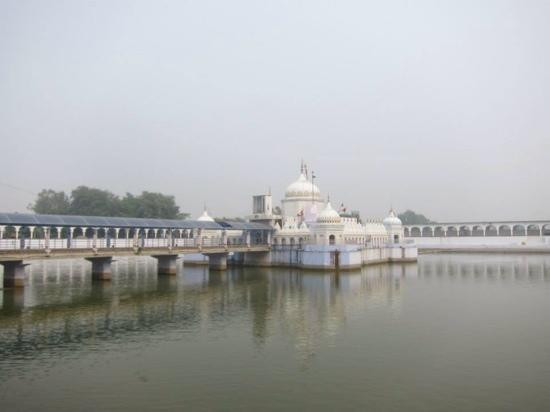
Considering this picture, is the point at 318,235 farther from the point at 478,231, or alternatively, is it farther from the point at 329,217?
the point at 478,231

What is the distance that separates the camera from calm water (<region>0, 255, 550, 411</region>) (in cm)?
1312

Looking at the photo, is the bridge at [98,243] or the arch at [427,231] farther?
the arch at [427,231]

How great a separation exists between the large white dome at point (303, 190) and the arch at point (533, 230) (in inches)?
1629

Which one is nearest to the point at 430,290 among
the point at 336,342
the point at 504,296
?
the point at 504,296

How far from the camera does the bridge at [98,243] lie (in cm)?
3127

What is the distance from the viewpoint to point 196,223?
47.0 meters

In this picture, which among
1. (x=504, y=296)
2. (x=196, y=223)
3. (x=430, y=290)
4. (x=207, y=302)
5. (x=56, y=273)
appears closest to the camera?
(x=207, y=302)

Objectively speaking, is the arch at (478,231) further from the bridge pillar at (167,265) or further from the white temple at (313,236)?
the bridge pillar at (167,265)

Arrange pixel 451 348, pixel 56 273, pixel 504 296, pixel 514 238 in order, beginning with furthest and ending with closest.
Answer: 1. pixel 514 238
2. pixel 56 273
3. pixel 504 296
4. pixel 451 348

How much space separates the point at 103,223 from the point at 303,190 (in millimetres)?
25993

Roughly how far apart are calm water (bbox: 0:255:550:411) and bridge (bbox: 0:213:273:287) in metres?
2.29

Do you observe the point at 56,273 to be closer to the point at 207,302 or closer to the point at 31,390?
the point at 207,302

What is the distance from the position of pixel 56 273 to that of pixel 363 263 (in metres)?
27.4

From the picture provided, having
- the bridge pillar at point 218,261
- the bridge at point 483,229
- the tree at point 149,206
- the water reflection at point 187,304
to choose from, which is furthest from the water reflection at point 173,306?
the bridge at point 483,229
